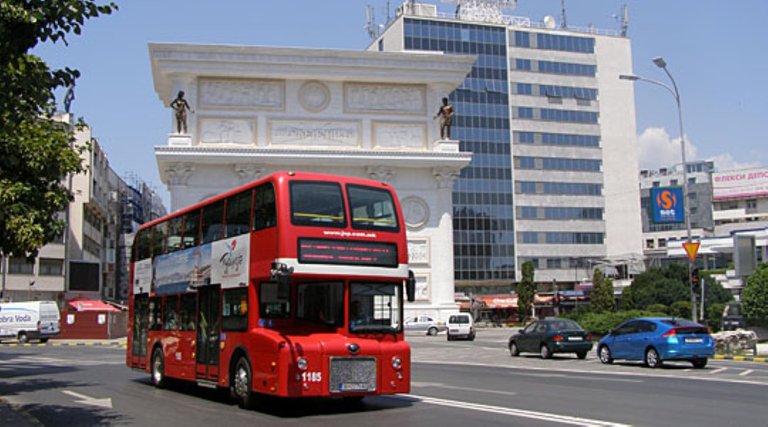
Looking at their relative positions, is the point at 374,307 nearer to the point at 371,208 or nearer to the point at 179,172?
the point at 371,208

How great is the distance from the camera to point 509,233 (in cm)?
8881

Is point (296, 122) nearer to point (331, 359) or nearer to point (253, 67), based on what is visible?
point (253, 67)

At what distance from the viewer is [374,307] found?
43.3 ft

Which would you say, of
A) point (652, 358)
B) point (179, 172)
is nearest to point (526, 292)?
point (179, 172)

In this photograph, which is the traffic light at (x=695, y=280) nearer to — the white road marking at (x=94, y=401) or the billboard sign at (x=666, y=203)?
the white road marking at (x=94, y=401)

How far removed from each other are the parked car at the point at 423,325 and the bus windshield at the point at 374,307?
38.4 meters

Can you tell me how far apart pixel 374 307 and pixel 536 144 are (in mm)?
79627

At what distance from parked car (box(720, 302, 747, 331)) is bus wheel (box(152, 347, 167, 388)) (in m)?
28.2

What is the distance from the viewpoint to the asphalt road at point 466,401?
1188 cm

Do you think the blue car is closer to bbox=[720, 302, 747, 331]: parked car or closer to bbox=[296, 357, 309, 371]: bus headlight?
bbox=[296, 357, 309, 371]: bus headlight

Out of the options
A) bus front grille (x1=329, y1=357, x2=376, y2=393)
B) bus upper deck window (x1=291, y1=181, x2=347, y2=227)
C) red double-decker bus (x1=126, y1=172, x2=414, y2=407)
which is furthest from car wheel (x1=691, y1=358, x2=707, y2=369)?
bus upper deck window (x1=291, y1=181, x2=347, y2=227)

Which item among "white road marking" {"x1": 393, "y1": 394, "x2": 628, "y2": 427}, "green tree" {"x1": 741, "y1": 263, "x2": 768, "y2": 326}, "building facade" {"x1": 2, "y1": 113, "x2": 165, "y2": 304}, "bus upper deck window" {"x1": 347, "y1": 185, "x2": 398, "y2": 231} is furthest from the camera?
"building facade" {"x1": 2, "y1": 113, "x2": 165, "y2": 304}

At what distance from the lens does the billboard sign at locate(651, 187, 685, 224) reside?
52406 mm

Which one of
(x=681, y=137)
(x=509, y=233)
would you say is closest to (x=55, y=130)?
(x=681, y=137)
